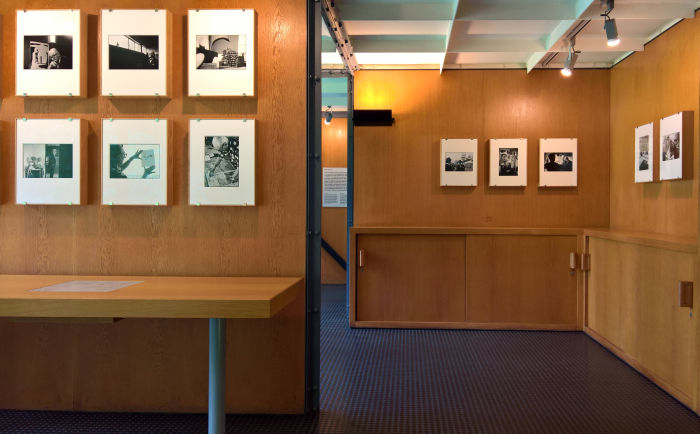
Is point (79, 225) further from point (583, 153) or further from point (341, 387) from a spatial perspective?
point (583, 153)

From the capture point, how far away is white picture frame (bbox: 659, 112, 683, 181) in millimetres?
4539

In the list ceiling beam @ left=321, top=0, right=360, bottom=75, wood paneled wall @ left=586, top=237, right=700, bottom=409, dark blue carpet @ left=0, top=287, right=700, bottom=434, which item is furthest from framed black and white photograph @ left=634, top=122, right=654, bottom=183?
ceiling beam @ left=321, top=0, right=360, bottom=75

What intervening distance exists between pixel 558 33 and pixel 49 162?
15.4ft

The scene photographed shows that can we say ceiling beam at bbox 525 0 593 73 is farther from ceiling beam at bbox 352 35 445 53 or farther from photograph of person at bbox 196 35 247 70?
photograph of person at bbox 196 35 247 70

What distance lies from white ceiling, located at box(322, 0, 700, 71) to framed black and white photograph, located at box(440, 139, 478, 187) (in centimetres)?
95

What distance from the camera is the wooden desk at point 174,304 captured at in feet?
8.03

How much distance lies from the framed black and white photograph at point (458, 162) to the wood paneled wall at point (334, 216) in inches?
113

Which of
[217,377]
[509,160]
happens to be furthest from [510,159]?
[217,377]

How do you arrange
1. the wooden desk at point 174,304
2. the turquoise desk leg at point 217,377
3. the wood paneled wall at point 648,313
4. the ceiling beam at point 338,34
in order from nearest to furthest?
the wooden desk at point 174,304
the turquoise desk leg at point 217,377
the wood paneled wall at point 648,313
the ceiling beam at point 338,34

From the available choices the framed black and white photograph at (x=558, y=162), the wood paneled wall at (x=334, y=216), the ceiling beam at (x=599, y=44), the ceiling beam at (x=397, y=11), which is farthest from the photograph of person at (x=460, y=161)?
the wood paneled wall at (x=334, y=216)

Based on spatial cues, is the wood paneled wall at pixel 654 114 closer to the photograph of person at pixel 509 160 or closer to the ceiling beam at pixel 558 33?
the ceiling beam at pixel 558 33

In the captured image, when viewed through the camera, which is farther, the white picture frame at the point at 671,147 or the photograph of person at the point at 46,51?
the white picture frame at the point at 671,147

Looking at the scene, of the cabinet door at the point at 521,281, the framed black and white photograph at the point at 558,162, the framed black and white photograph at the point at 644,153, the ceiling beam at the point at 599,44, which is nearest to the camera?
the framed black and white photograph at the point at 644,153

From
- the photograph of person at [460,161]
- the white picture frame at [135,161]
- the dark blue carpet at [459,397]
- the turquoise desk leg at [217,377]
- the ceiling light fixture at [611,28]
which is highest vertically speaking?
the ceiling light fixture at [611,28]
